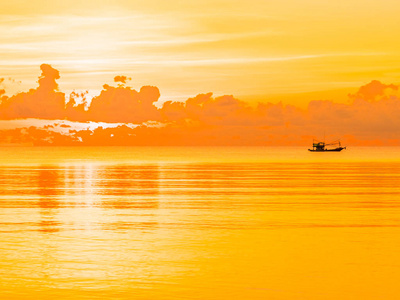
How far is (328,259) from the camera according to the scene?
33781 millimetres

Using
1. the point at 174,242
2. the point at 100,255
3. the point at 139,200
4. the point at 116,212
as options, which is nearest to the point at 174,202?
the point at 139,200

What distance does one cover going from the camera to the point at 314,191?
75750 mm

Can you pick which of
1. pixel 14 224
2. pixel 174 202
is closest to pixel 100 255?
pixel 14 224

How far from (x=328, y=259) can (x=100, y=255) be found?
32.6ft

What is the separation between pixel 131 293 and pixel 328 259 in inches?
422

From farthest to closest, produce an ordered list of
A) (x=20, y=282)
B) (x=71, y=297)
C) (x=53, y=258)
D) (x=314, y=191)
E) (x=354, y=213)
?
1. (x=314, y=191)
2. (x=354, y=213)
3. (x=53, y=258)
4. (x=20, y=282)
5. (x=71, y=297)

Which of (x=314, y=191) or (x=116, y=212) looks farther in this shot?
(x=314, y=191)

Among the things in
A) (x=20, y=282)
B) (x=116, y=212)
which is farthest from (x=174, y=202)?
(x=20, y=282)

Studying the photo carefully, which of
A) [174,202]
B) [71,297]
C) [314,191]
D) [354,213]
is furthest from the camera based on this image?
[314,191]

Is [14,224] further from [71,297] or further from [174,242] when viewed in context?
[71,297]

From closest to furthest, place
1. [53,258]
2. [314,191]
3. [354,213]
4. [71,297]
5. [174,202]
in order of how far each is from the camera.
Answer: [71,297] < [53,258] < [354,213] < [174,202] < [314,191]

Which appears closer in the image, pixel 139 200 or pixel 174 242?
pixel 174 242

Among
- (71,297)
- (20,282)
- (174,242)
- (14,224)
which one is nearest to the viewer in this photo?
(71,297)

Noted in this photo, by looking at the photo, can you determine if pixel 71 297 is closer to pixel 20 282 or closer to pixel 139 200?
pixel 20 282
